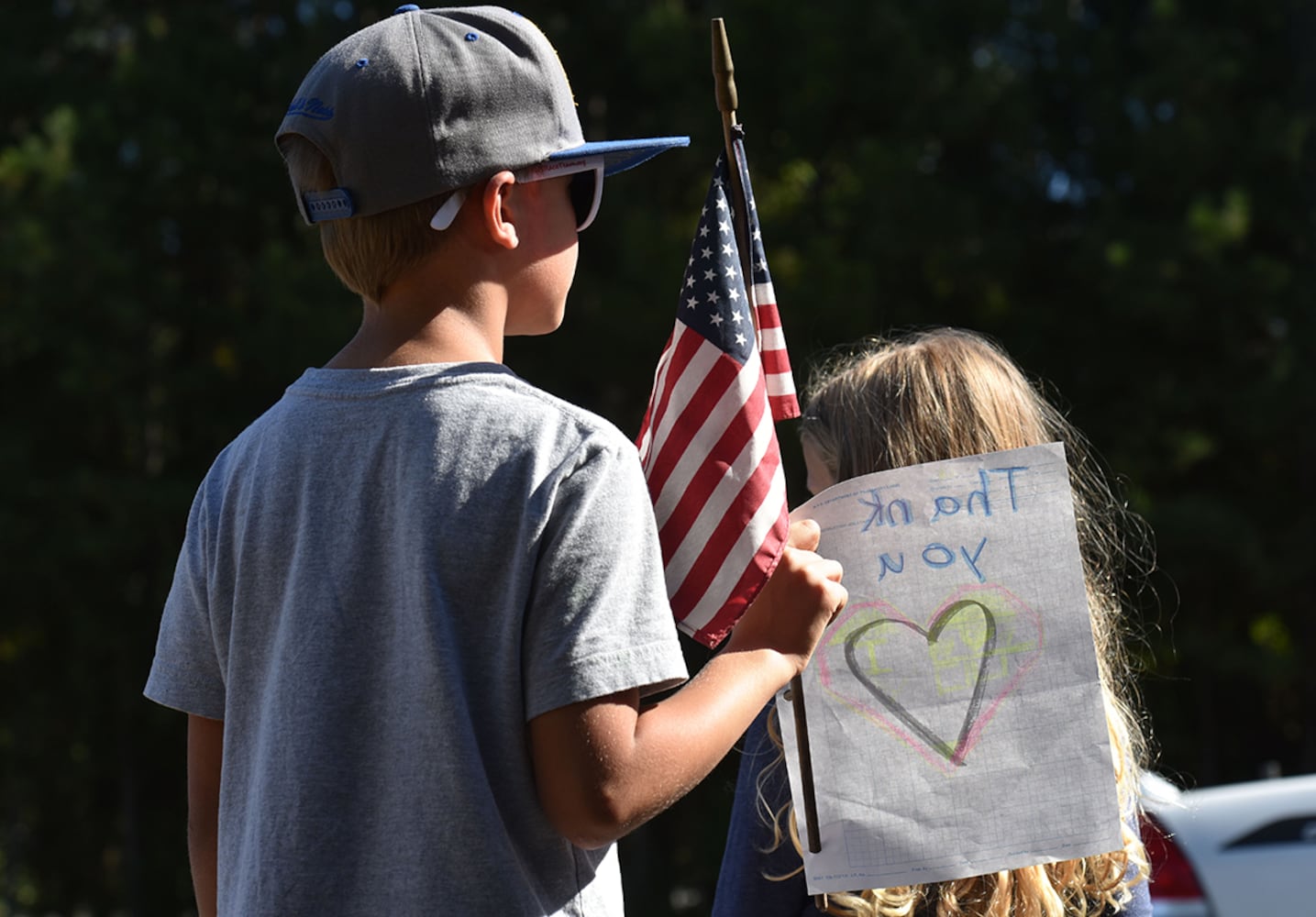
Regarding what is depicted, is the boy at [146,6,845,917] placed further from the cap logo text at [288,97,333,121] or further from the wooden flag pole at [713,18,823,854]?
the wooden flag pole at [713,18,823,854]

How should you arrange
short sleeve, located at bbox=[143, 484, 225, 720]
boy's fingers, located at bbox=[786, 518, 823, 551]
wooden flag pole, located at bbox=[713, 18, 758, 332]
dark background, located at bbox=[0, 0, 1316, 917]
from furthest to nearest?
dark background, located at bbox=[0, 0, 1316, 917]
wooden flag pole, located at bbox=[713, 18, 758, 332]
boy's fingers, located at bbox=[786, 518, 823, 551]
short sleeve, located at bbox=[143, 484, 225, 720]

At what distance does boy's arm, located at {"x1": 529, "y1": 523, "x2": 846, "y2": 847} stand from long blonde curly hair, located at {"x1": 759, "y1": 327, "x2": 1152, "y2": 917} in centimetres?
48

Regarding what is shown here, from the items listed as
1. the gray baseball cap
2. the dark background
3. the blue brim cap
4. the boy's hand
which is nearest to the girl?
the boy's hand

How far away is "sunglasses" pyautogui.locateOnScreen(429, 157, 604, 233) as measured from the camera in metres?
1.51

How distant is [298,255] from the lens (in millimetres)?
11906

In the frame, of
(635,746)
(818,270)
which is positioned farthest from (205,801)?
(818,270)

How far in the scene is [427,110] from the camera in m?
1.49

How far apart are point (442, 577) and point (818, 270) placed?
30.9 feet

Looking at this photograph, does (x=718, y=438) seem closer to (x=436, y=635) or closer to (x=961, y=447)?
(x=961, y=447)

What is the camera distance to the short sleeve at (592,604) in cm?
133

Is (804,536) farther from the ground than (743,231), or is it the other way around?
(743,231)

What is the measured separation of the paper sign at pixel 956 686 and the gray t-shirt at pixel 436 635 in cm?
44

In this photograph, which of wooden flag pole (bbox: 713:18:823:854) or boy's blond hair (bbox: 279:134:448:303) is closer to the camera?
boy's blond hair (bbox: 279:134:448:303)

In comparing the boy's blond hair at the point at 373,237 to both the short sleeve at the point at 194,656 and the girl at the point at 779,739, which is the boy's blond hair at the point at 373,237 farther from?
the girl at the point at 779,739
